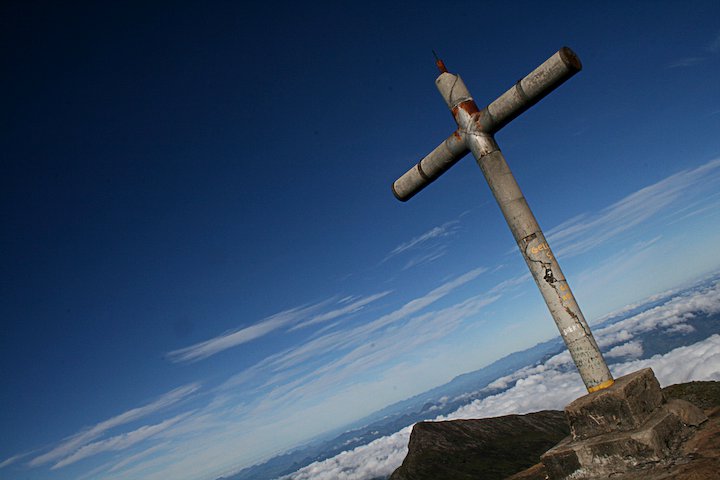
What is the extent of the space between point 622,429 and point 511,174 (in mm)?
5012

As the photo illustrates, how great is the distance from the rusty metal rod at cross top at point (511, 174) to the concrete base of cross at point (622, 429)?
0.59 meters

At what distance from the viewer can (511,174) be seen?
27.1 ft

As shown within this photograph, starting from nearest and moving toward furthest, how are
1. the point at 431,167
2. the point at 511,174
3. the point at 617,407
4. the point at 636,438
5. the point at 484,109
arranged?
the point at 636,438
the point at 617,407
the point at 484,109
the point at 511,174
the point at 431,167

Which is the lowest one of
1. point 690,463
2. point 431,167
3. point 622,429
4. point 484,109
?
point 690,463

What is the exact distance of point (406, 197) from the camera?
991cm

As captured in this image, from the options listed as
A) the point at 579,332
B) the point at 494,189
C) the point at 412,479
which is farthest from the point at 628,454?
the point at 412,479

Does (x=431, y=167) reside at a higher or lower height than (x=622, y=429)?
higher

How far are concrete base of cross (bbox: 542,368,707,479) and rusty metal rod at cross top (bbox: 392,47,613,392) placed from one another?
587 millimetres

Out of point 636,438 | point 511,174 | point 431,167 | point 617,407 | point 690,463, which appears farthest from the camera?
point 431,167

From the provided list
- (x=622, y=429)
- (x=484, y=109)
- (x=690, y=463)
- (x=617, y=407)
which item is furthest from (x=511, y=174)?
(x=690, y=463)

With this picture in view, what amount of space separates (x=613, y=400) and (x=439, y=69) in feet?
Result: 25.2

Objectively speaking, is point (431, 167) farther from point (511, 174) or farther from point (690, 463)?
point (690, 463)

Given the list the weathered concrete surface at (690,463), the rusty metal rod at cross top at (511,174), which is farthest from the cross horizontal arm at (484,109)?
the weathered concrete surface at (690,463)

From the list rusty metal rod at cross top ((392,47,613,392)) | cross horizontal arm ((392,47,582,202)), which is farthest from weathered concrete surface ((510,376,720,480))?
cross horizontal arm ((392,47,582,202))
